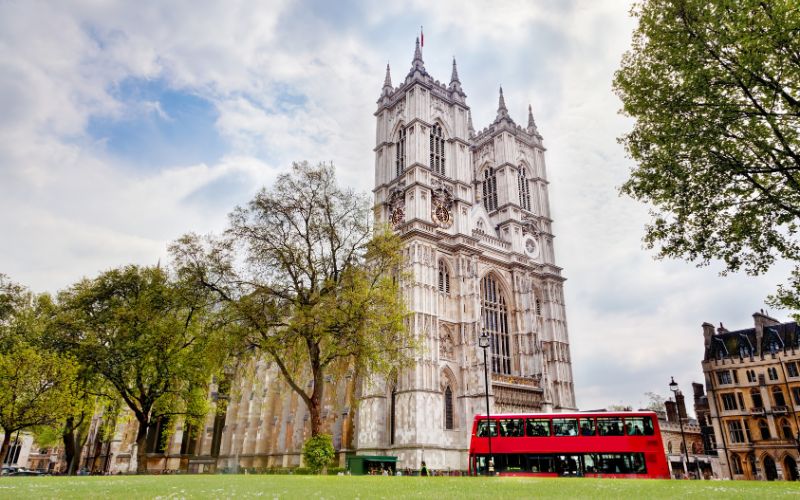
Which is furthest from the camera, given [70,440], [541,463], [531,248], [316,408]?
[531,248]

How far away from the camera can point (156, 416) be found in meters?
28.9

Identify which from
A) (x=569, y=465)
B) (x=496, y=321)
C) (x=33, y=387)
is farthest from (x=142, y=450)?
(x=496, y=321)

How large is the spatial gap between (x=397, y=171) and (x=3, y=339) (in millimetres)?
30769

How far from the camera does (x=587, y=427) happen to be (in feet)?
74.0

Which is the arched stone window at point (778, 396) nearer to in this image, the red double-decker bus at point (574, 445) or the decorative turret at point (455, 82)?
the red double-decker bus at point (574, 445)

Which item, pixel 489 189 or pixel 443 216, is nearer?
pixel 443 216

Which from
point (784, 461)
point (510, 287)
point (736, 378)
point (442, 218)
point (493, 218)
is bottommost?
point (784, 461)

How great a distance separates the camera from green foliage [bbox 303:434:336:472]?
2022 cm

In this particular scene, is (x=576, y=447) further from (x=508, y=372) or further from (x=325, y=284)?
(x=508, y=372)

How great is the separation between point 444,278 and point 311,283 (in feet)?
61.7

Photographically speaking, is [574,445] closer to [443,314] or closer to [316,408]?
[316,408]

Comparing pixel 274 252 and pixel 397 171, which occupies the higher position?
pixel 397 171

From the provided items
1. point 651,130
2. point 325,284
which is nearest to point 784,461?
point 651,130

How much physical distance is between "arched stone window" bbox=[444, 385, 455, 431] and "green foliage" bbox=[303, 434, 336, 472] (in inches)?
644
